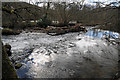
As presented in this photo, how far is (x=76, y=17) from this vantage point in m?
37.7

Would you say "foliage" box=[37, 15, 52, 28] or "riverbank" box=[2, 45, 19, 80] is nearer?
"riverbank" box=[2, 45, 19, 80]

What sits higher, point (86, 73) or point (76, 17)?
point (76, 17)

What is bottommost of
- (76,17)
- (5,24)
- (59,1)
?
(5,24)

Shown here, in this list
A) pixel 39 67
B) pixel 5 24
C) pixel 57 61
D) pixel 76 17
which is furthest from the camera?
pixel 76 17

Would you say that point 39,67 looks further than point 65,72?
Yes

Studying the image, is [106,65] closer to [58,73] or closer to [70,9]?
[58,73]

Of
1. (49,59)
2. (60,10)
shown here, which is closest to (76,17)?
(60,10)

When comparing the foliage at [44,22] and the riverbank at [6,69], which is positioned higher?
the foliage at [44,22]

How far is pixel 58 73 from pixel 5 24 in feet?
64.3

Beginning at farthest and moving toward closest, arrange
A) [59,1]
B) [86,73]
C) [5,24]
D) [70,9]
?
1. [70,9]
2. [59,1]
3. [5,24]
4. [86,73]

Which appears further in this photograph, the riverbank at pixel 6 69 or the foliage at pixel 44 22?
the foliage at pixel 44 22

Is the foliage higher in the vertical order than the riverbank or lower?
higher

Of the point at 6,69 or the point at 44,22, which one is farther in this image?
the point at 44,22

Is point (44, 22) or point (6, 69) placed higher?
point (44, 22)
